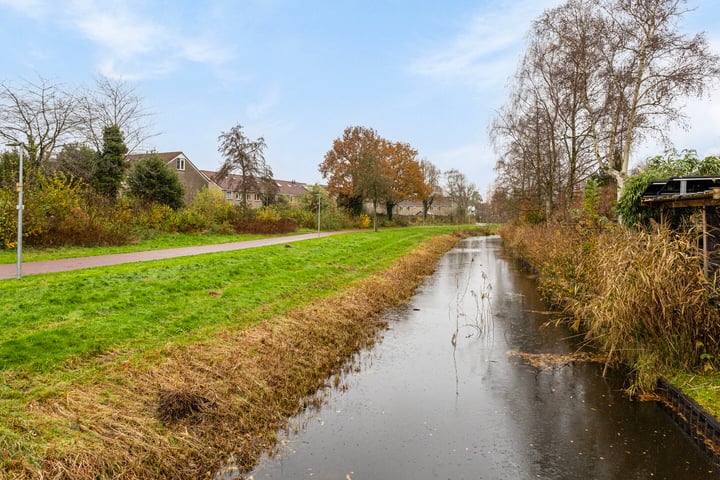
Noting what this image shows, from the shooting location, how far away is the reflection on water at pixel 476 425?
4.34 meters

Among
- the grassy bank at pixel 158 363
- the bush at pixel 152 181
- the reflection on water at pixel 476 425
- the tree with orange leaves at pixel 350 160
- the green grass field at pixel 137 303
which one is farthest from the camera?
the tree with orange leaves at pixel 350 160

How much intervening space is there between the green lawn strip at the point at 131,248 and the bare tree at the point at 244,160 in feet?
34.2

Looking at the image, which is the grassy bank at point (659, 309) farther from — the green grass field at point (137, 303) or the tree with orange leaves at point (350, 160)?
the tree with orange leaves at point (350, 160)

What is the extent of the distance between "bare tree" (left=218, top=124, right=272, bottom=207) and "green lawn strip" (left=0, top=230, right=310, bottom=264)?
10.4 m

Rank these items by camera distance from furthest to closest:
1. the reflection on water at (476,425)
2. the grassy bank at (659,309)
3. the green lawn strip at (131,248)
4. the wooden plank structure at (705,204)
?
the green lawn strip at (131,248)
the wooden plank structure at (705,204)
the grassy bank at (659,309)
the reflection on water at (476,425)

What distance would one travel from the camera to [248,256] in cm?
1529

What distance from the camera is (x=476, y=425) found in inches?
208

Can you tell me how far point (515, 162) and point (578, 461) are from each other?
22.8 m

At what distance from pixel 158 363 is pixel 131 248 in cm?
1218

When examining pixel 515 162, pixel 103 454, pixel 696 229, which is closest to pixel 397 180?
pixel 515 162

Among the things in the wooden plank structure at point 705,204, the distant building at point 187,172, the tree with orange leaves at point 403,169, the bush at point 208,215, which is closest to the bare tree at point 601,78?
the wooden plank structure at point 705,204

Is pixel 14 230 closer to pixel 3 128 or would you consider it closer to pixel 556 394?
Result: pixel 3 128

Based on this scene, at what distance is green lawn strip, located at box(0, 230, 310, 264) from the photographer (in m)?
13.2

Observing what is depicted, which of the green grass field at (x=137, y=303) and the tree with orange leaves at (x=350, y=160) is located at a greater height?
the tree with orange leaves at (x=350, y=160)
